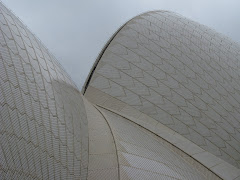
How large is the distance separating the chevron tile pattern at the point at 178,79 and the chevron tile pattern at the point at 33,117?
5778mm

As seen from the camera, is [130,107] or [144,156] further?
[130,107]

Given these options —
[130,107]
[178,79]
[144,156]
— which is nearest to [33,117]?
[144,156]

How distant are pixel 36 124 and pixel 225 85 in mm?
11857

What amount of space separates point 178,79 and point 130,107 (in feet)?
10.7

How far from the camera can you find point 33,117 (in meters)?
8.61

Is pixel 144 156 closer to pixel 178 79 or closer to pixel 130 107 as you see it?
pixel 130 107

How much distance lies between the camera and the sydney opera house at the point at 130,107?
28.1 ft

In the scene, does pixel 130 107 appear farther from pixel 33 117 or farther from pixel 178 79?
pixel 33 117

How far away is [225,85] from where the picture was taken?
17.2m

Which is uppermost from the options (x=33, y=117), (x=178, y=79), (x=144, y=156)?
(x=33, y=117)

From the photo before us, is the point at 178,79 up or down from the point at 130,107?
up

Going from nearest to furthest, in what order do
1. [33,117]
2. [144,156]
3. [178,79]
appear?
[33,117], [144,156], [178,79]

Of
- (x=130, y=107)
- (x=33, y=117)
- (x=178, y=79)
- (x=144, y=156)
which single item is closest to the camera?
(x=33, y=117)

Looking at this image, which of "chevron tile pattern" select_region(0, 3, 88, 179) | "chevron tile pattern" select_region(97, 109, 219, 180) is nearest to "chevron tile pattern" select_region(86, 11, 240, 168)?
"chevron tile pattern" select_region(97, 109, 219, 180)
